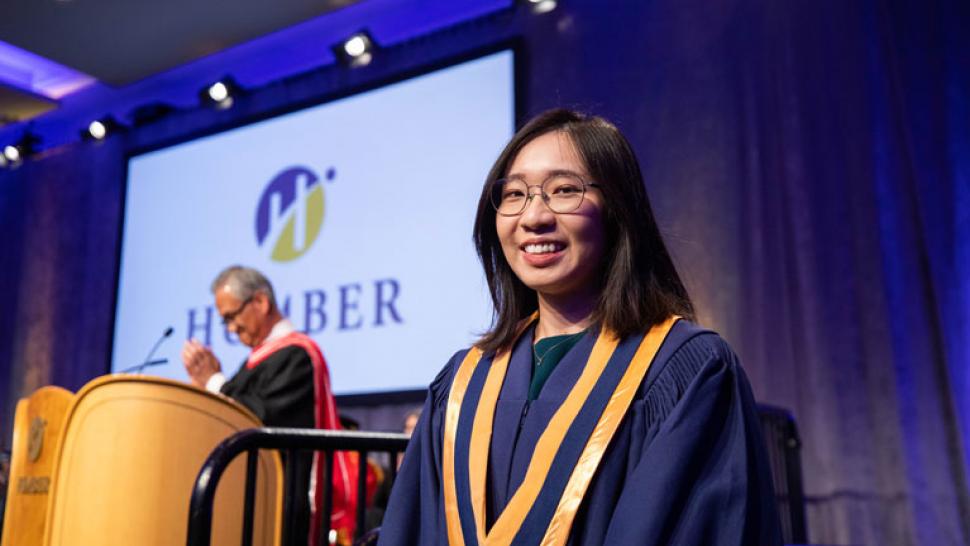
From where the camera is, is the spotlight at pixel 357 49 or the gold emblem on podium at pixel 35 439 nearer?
the gold emblem on podium at pixel 35 439

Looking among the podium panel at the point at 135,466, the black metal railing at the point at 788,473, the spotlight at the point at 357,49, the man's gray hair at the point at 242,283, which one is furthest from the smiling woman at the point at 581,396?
the spotlight at the point at 357,49

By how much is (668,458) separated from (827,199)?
15.2ft

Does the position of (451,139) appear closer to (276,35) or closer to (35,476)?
(276,35)

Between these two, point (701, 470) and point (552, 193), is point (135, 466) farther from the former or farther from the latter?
point (701, 470)

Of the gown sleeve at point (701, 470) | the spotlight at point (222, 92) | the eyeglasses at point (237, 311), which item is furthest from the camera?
the spotlight at point (222, 92)

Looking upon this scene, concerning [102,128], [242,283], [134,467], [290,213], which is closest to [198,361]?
[242,283]

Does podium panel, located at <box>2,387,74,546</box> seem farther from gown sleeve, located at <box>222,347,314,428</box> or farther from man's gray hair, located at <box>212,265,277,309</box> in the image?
man's gray hair, located at <box>212,265,277,309</box>

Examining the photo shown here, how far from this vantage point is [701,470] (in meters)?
1.36

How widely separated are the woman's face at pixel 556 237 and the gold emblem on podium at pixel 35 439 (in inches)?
96.5

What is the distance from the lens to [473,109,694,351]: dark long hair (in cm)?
157

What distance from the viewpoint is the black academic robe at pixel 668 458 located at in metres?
1.32

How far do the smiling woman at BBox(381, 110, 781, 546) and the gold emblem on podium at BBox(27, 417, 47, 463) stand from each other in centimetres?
222

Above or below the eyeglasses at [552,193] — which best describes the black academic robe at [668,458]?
below

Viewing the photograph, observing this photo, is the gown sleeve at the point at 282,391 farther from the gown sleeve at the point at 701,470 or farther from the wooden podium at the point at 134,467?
the gown sleeve at the point at 701,470
